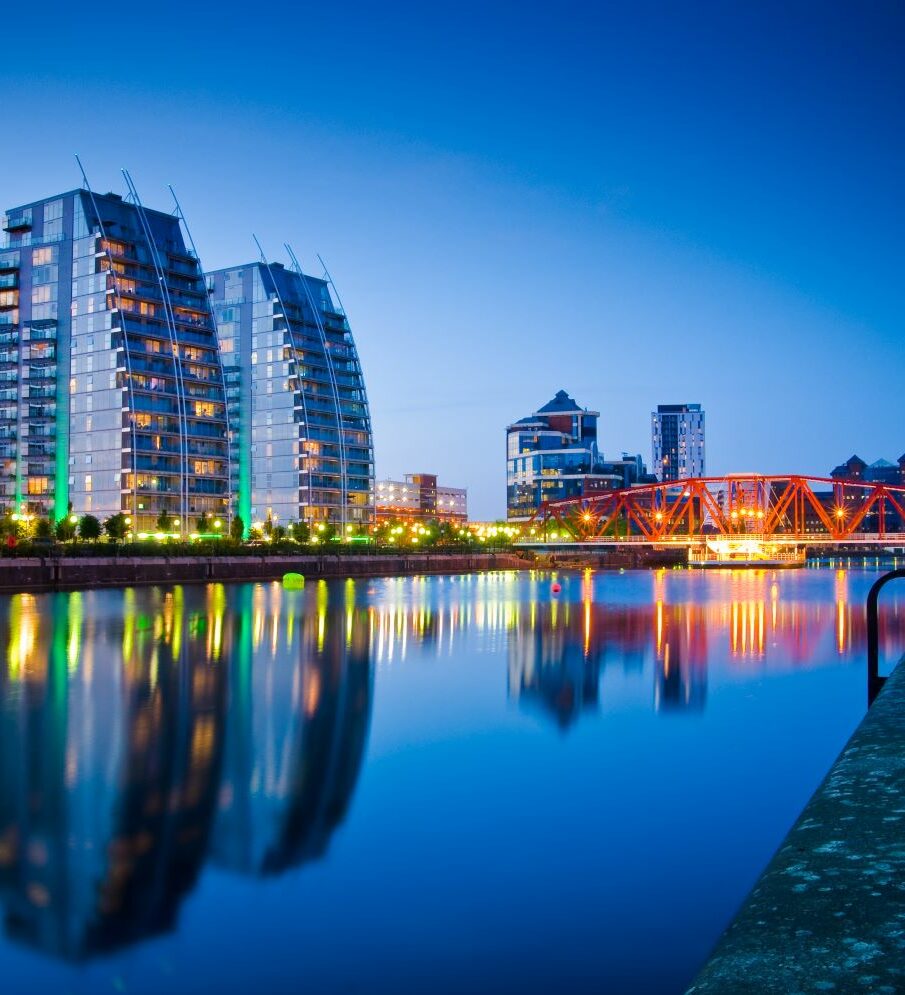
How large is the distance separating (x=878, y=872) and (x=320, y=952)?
21.4 ft

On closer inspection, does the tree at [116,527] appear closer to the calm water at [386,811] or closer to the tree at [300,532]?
the tree at [300,532]

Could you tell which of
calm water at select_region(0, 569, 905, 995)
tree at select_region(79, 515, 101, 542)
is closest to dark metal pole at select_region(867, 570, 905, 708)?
calm water at select_region(0, 569, 905, 995)

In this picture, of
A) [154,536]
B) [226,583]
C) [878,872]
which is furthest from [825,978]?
[154,536]

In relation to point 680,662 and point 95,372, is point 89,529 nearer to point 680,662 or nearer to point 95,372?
point 95,372

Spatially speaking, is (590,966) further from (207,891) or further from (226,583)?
(226,583)

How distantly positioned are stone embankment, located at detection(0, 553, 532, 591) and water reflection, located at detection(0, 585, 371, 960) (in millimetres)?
38189

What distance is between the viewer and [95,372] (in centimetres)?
11625

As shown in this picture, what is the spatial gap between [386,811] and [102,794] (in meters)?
4.05

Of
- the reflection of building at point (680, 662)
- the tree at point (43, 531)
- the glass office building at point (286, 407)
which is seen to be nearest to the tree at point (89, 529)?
the tree at point (43, 531)

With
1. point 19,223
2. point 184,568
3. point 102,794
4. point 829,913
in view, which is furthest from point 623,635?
point 19,223

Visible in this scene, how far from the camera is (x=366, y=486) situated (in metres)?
156

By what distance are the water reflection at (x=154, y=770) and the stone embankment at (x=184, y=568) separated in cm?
3819

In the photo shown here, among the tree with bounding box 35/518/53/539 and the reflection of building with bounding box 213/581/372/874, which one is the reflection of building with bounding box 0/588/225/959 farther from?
the tree with bounding box 35/518/53/539

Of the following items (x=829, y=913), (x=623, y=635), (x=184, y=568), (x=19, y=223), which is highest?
(x=19, y=223)
